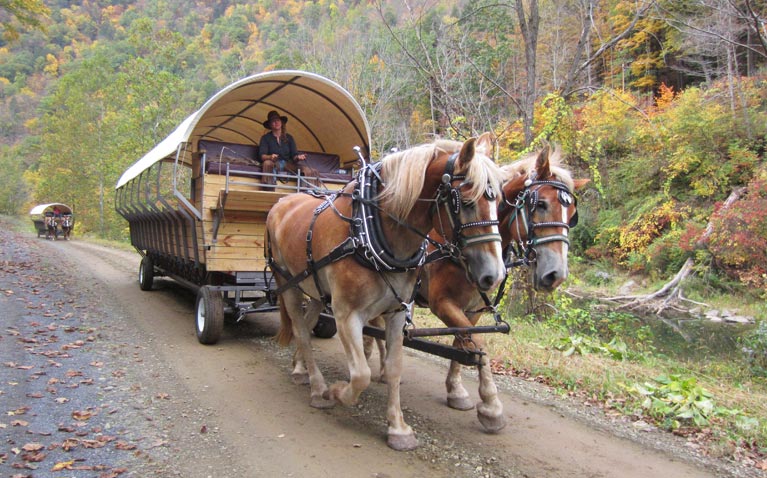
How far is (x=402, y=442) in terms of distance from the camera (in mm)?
3377

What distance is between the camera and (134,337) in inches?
244

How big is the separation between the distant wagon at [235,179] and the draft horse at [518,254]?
7.43 feet

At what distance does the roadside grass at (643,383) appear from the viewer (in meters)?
3.78

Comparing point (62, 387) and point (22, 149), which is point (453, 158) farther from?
point (22, 149)

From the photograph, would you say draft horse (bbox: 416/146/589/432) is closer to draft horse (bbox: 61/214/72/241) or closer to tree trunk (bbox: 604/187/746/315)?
tree trunk (bbox: 604/187/746/315)

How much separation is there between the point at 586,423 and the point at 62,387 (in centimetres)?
461

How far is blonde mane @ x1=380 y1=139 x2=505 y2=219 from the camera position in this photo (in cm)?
296

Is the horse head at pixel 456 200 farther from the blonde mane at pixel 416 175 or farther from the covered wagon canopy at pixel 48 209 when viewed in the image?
the covered wagon canopy at pixel 48 209

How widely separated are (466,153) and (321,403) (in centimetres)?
252

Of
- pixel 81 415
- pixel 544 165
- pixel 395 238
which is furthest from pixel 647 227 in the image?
pixel 81 415

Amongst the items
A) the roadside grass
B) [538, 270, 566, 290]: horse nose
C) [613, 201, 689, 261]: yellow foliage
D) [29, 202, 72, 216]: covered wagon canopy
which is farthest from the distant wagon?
[29, 202, 72, 216]: covered wagon canopy

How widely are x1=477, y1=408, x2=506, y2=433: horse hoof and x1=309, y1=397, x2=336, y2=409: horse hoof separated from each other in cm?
129

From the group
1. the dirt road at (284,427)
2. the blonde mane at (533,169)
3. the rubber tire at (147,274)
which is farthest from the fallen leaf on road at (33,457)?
the rubber tire at (147,274)

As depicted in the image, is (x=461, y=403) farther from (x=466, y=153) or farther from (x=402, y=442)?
(x=466, y=153)
